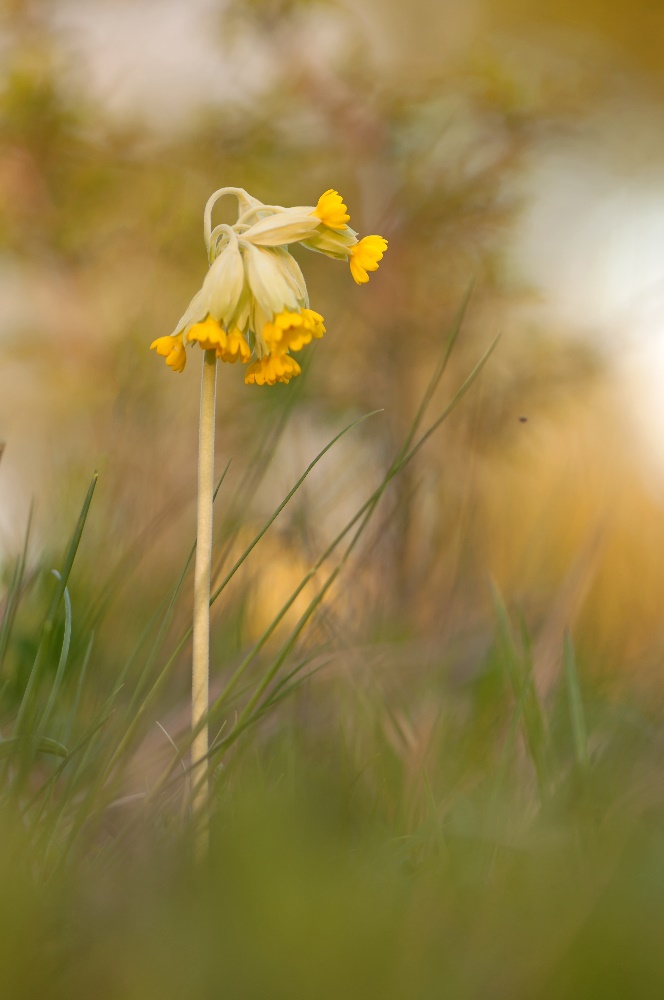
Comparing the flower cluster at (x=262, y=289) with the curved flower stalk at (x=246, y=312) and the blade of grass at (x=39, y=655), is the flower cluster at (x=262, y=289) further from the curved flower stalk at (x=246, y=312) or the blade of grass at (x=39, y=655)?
the blade of grass at (x=39, y=655)

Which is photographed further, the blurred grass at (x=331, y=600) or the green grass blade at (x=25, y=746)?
the green grass blade at (x=25, y=746)

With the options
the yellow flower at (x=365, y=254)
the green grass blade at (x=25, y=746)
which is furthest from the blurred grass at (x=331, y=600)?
the yellow flower at (x=365, y=254)

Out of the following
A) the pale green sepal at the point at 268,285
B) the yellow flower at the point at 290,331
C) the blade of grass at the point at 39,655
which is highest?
the pale green sepal at the point at 268,285

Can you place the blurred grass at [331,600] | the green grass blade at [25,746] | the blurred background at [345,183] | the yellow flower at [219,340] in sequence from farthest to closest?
the blurred background at [345,183], the yellow flower at [219,340], the green grass blade at [25,746], the blurred grass at [331,600]

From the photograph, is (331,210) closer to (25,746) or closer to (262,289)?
(262,289)

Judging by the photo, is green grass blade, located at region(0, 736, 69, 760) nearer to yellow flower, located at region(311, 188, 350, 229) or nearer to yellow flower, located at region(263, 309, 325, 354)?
yellow flower, located at region(263, 309, 325, 354)

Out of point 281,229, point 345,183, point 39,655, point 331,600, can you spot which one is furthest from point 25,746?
point 345,183
